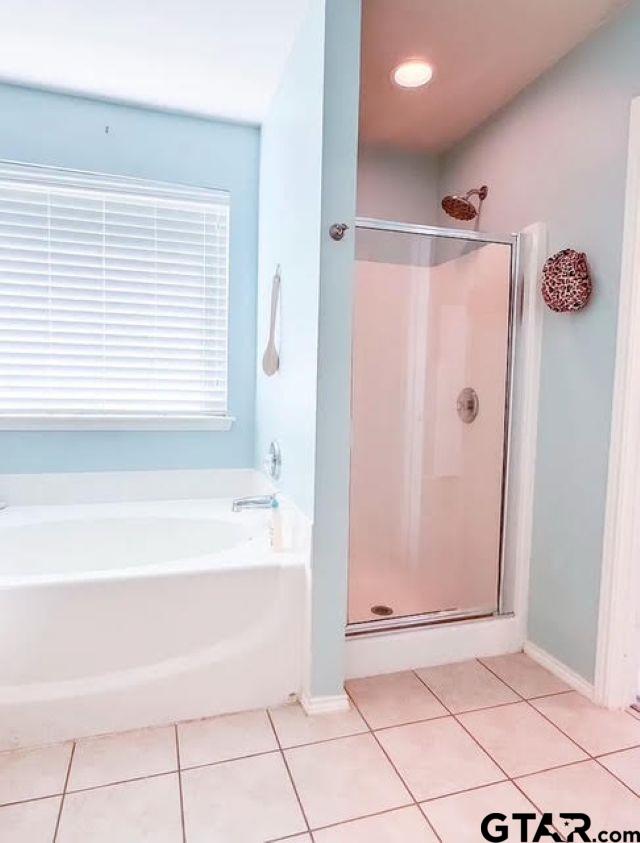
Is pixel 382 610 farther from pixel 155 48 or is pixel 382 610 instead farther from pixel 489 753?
pixel 155 48

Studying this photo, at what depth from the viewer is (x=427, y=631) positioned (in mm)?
2055

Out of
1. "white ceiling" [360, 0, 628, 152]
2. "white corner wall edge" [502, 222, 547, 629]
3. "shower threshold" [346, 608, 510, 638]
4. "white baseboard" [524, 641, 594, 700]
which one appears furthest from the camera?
"white corner wall edge" [502, 222, 547, 629]

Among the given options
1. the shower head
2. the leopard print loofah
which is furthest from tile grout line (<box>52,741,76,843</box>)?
the shower head

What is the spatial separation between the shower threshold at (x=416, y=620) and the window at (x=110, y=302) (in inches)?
46.0

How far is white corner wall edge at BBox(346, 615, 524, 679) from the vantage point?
1965 mm

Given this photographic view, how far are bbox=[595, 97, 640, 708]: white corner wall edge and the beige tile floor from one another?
16 centimetres

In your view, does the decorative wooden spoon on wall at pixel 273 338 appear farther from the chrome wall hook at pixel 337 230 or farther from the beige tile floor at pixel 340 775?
the beige tile floor at pixel 340 775

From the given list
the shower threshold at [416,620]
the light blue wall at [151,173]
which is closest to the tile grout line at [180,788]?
the shower threshold at [416,620]

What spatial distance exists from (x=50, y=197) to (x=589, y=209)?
2.23 meters

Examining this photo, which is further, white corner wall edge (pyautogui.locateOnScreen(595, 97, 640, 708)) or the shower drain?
the shower drain

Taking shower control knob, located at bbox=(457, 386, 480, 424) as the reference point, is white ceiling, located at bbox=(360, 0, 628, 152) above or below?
above

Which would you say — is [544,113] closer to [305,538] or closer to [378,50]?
[378,50]

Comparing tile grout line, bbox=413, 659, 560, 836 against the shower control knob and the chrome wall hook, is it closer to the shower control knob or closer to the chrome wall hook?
the shower control knob

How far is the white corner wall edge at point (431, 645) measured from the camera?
1965mm
